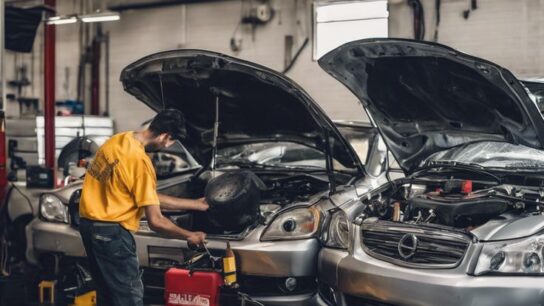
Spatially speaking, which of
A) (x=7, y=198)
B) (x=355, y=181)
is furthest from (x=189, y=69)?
(x=7, y=198)

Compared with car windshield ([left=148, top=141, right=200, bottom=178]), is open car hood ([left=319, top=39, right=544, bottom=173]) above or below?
above

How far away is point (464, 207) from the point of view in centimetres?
341

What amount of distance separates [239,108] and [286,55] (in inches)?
208

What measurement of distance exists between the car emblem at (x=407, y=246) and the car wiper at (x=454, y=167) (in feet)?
2.55

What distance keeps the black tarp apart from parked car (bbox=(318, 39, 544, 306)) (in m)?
4.80

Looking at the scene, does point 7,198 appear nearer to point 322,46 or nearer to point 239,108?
point 239,108

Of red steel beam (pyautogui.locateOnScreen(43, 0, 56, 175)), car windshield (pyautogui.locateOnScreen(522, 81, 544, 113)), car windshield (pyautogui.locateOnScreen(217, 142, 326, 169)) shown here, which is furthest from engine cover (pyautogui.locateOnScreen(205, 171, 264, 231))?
red steel beam (pyautogui.locateOnScreen(43, 0, 56, 175))

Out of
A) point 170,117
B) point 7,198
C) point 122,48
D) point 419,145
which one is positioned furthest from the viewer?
point 122,48

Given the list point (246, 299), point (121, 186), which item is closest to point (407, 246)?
point (246, 299)

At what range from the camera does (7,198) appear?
634cm

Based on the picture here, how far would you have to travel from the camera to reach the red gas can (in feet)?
12.2

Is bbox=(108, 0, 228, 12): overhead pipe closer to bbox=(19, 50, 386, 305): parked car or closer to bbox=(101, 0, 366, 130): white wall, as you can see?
bbox=(101, 0, 366, 130): white wall

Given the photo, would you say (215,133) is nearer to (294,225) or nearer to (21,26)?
(294,225)

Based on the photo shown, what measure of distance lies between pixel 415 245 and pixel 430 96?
3.85ft
